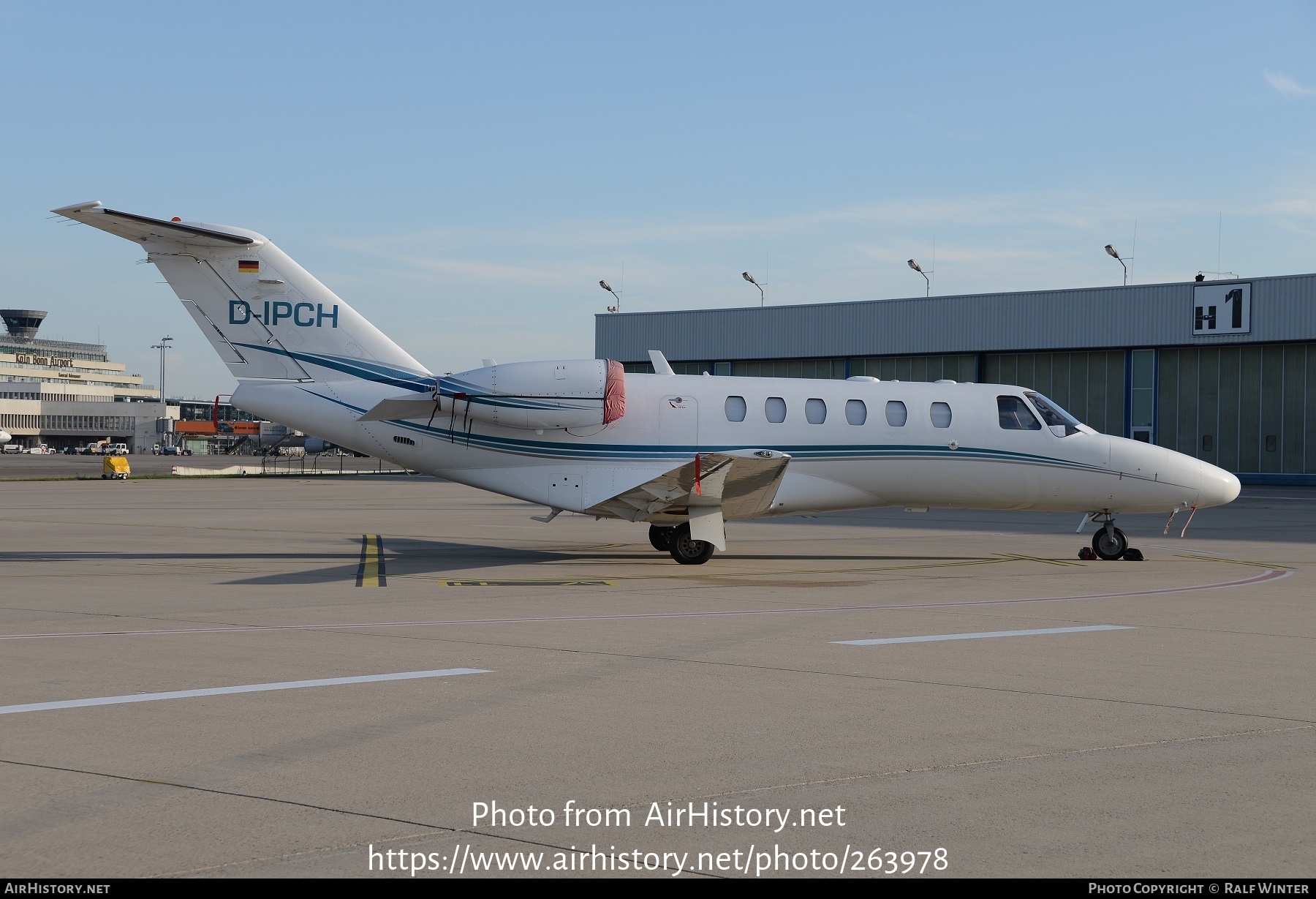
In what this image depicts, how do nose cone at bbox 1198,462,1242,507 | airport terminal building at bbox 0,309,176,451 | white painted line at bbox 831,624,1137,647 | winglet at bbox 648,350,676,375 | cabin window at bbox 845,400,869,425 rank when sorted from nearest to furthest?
1. white painted line at bbox 831,624,1137,647
2. cabin window at bbox 845,400,869,425
3. nose cone at bbox 1198,462,1242,507
4. winglet at bbox 648,350,676,375
5. airport terminal building at bbox 0,309,176,451

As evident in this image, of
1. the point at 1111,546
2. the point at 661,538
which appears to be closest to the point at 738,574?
the point at 661,538

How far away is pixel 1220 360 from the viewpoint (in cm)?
5294

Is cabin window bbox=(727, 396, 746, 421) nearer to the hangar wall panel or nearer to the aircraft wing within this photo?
the aircraft wing

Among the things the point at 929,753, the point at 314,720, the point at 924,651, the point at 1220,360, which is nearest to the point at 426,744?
the point at 314,720

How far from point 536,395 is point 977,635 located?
365 inches

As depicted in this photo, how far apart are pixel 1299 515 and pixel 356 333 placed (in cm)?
2698

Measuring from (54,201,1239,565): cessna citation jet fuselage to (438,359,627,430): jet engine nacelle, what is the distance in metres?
0.03

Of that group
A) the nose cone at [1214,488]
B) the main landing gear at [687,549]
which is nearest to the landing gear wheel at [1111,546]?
the nose cone at [1214,488]

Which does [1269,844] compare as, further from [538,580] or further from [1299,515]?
[1299,515]

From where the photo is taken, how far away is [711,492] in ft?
60.6

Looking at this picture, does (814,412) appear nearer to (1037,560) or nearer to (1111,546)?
(1037,560)

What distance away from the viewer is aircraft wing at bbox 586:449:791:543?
701 inches

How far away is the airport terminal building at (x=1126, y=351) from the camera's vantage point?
5125cm

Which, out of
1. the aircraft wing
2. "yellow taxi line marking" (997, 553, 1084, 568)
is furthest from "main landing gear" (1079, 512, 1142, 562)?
the aircraft wing
